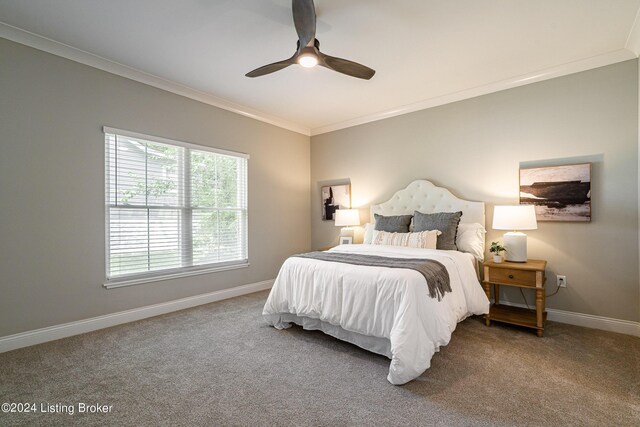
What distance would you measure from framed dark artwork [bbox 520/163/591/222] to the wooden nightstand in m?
0.57

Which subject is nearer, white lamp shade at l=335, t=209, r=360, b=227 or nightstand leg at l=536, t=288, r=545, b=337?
nightstand leg at l=536, t=288, r=545, b=337

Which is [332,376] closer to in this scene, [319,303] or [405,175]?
[319,303]

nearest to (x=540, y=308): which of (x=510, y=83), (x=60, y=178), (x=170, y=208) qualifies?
(x=510, y=83)

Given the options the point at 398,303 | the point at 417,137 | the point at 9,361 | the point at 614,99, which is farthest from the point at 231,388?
the point at 614,99

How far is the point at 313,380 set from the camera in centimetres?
209

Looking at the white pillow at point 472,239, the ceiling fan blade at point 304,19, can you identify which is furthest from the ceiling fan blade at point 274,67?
the white pillow at point 472,239

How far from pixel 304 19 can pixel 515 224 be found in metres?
2.67

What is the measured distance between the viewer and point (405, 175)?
440cm

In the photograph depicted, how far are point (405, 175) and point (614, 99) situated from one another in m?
2.26

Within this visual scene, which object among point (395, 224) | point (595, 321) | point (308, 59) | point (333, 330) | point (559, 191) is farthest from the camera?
point (395, 224)

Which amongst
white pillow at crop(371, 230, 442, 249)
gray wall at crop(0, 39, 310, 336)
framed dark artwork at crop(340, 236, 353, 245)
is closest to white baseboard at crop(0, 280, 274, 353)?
gray wall at crop(0, 39, 310, 336)

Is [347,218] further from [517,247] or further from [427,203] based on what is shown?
[517,247]

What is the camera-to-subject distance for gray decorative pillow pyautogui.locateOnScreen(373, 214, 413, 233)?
3873mm

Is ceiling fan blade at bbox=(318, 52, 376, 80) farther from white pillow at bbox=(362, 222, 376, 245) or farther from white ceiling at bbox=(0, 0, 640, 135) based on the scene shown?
white pillow at bbox=(362, 222, 376, 245)
